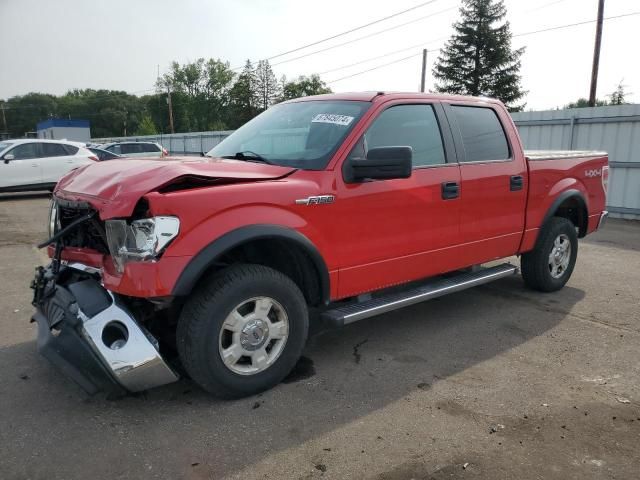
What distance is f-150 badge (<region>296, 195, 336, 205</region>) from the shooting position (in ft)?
11.3

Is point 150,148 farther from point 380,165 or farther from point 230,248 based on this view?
point 230,248

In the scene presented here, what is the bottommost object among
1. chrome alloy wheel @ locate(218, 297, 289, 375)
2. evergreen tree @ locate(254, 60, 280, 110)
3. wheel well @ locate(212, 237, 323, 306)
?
chrome alloy wheel @ locate(218, 297, 289, 375)

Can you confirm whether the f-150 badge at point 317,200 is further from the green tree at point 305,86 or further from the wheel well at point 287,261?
the green tree at point 305,86

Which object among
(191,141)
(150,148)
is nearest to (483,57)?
(191,141)

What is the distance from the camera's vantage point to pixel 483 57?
1913 inches

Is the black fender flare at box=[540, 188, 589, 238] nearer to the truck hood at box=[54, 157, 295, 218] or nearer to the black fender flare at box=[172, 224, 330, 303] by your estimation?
the black fender flare at box=[172, 224, 330, 303]

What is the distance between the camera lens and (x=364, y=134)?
3.83 m

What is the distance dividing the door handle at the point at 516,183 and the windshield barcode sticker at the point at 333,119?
6.08 feet

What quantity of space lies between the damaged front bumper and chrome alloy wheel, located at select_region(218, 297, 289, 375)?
1.24 ft

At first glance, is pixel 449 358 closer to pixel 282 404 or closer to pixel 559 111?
pixel 282 404

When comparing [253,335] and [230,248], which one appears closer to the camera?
[230,248]

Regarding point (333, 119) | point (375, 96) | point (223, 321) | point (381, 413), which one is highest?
point (375, 96)

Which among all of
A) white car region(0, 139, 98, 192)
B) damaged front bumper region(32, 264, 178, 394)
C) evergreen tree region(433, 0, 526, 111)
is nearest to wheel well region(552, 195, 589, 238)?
damaged front bumper region(32, 264, 178, 394)

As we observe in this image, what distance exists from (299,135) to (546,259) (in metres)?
3.07
